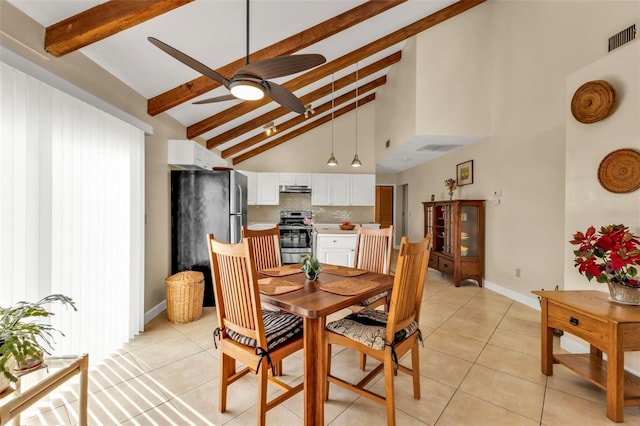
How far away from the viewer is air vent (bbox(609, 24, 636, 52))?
2.40m

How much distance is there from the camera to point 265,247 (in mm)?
2619

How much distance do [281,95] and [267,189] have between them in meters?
4.25

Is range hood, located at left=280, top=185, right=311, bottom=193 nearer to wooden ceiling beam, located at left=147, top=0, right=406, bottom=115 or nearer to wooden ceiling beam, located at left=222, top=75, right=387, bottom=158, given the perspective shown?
wooden ceiling beam, located at left=222, top=75, right=387, bottom=158

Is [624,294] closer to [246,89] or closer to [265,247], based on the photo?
[265,247]

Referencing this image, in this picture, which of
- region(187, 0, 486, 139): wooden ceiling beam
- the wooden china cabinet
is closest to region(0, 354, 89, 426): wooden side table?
region(187, 0, 486, 139): wooden ceiling beam

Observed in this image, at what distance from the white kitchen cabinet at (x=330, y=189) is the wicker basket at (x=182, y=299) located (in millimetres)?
3765

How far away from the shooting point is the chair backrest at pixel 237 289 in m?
1.42

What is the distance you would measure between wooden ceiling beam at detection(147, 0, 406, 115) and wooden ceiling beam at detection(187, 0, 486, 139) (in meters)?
0.94

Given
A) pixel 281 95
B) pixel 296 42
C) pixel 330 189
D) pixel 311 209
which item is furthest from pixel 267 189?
pixel 281 95

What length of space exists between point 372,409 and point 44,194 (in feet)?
8.30

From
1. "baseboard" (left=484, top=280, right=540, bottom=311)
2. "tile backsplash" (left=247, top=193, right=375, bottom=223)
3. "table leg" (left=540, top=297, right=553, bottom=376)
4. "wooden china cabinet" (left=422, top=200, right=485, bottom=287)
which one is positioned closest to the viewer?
"table leg" (left=540, top=297, right=553, bottom=376)

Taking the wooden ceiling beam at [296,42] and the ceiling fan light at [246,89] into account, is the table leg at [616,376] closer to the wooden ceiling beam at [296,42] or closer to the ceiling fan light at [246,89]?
the ceiling fan light at [246,89]

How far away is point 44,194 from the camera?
1.78m

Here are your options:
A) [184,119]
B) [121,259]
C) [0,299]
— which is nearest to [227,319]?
[0,299]
